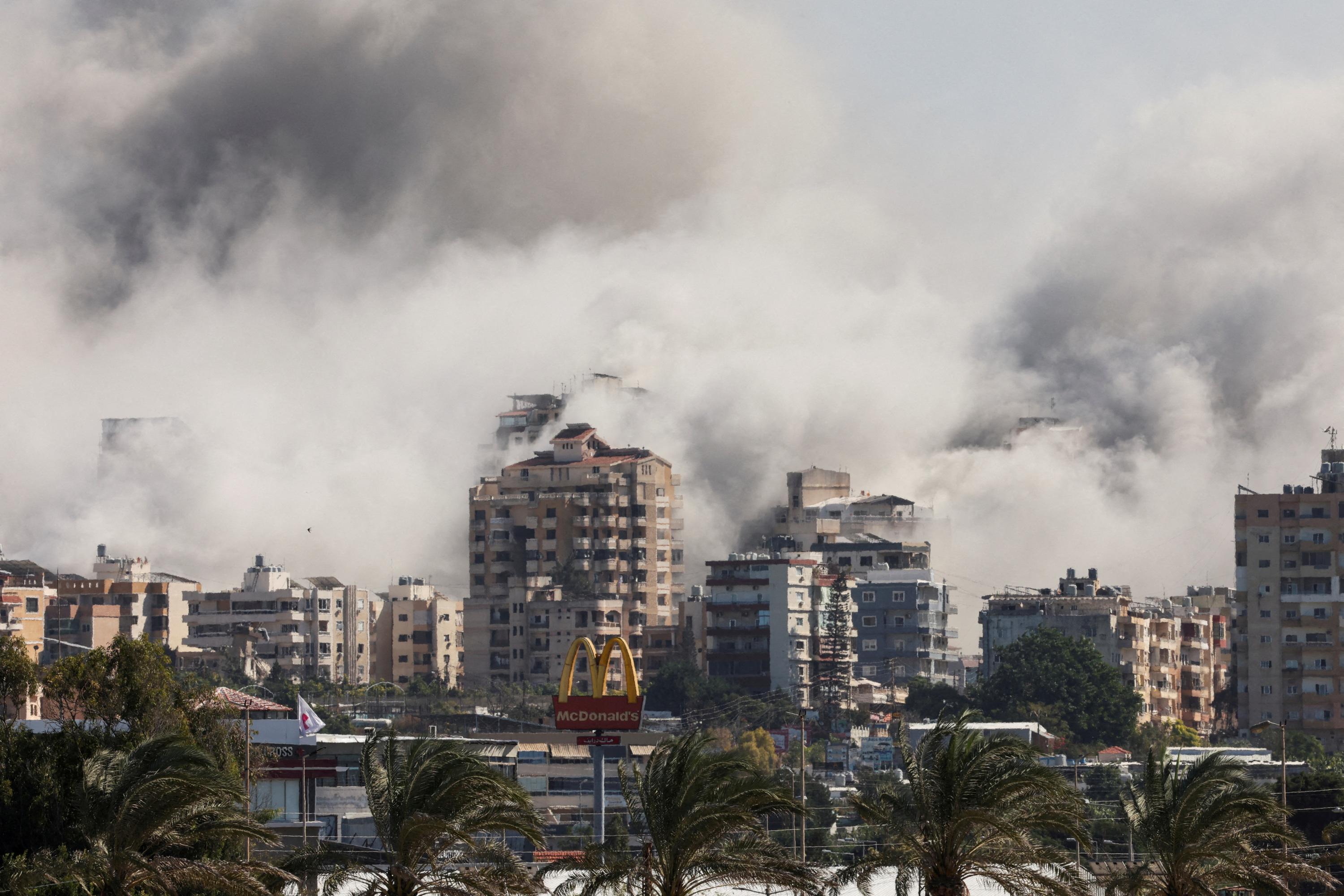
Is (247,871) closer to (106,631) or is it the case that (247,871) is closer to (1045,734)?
(1045,734)

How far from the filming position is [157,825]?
43062 mm

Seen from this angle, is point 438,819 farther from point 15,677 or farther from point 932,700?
point 932,700

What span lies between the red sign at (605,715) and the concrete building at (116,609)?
99257 mm

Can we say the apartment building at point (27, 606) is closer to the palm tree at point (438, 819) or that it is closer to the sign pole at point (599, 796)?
the sign pole at point (599, 796)

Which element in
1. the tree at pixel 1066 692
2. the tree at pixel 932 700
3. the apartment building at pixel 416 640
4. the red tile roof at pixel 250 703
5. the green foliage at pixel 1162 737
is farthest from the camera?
the apartment building at pixel 416 640

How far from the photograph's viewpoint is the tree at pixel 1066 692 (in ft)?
440

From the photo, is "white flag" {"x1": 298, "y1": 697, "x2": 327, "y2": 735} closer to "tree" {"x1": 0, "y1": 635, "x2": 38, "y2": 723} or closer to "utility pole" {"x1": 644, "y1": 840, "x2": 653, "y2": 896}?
"tree" {"x1": 0, "y1": 635, "x2": 38, "y2": 723}

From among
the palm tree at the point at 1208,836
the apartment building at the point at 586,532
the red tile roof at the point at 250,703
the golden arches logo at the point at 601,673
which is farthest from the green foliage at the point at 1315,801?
the apartment building at the point at 586,532

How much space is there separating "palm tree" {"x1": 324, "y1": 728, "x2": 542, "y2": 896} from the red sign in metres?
25.5

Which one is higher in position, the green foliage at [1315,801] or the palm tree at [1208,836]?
the palm tree at [1208,836]

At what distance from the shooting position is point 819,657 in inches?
5989

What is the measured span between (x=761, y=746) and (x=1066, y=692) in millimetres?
20832

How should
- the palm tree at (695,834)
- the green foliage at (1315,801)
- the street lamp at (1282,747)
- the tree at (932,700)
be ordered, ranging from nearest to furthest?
1. the palm tree at (695,834)
2. the street lamp at (1282,747)
3. the green foliage at (1315,801)
4. the tree at (932,700)

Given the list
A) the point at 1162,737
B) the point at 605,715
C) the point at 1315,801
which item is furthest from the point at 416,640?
the point at 605,715
